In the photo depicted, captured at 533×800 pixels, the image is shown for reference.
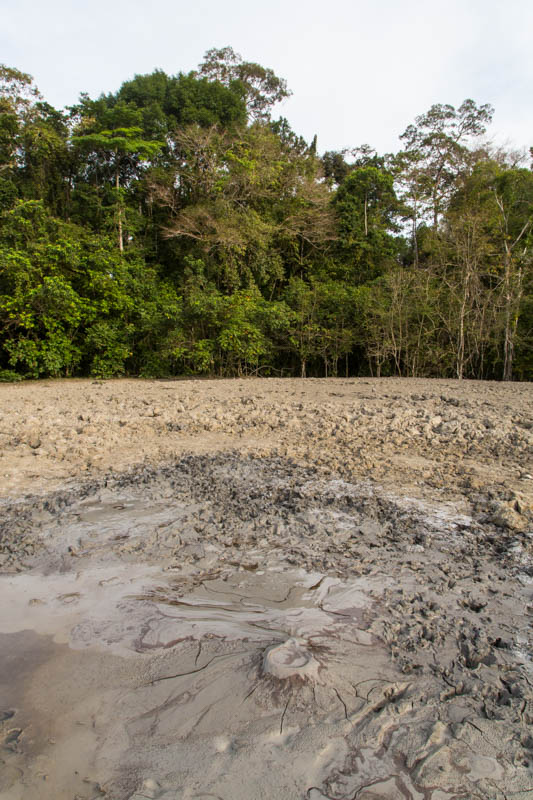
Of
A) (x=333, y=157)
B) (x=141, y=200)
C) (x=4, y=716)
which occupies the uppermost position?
(x=333, y=157)

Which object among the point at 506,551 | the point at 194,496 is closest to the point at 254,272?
the point at 194,496

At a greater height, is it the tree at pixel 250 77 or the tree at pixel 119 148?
the tree at pixel 250 77

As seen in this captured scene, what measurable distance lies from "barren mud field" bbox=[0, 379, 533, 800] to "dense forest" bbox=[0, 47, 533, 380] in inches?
325

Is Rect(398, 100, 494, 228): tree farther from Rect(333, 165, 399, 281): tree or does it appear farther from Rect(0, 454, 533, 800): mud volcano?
Rect(0, 454, 533, 800): mud volcano

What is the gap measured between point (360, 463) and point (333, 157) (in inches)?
820

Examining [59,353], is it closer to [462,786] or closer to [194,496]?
[194,496]

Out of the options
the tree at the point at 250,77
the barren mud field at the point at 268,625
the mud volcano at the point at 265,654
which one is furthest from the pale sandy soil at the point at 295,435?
the tree at the point at 250,77

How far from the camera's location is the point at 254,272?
14.2 m

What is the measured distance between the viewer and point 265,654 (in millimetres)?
1563

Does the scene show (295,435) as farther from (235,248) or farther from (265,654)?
(235,248)

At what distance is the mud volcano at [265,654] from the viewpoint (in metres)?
1.17

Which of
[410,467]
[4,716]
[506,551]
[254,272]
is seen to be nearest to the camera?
[4,716]

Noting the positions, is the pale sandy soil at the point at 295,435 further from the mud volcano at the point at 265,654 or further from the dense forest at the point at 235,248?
the dense forest at the point at 235,248

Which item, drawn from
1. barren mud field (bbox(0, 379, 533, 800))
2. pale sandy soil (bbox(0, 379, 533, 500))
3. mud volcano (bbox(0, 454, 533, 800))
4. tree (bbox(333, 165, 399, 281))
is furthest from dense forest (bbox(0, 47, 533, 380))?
A: mud volcano (bbox(0, 454, 533, 800))
